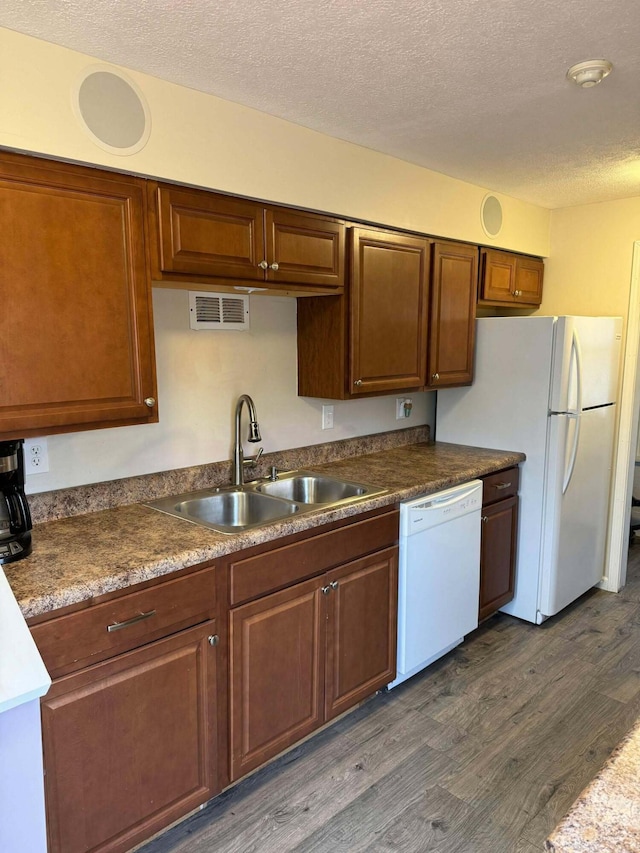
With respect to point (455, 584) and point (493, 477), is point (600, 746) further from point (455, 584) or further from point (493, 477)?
point (493, 477)

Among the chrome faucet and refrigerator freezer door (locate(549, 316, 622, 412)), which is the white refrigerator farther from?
the chrome faucet

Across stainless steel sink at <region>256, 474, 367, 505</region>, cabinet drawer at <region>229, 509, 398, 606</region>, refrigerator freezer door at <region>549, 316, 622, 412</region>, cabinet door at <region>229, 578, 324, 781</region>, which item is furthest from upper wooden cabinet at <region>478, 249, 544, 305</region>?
cabinet door at <region>229, 578, 324, 781</region>

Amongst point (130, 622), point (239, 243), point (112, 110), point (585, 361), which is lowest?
point (130, 622)

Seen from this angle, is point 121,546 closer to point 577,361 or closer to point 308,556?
point 308,556

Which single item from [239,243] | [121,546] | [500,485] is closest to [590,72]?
[239,243]

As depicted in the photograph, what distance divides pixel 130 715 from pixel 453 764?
1.23 meters

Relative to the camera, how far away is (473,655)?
285cm

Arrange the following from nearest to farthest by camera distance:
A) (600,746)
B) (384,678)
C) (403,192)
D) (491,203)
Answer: (600,746), (384,678), (403,192), (491,203)

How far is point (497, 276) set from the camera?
10.8 ft

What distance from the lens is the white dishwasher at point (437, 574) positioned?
2416mm

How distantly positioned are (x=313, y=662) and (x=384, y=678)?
0.47 meters

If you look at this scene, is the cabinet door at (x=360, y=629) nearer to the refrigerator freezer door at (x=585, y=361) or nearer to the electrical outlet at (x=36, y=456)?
the electrical outlet at (x=36, y=456)

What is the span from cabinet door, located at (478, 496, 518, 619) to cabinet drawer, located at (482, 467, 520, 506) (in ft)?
0.11

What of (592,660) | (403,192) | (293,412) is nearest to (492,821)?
(592,660)
